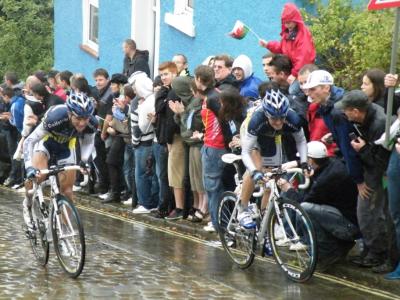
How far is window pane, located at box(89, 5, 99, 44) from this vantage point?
23.9 m

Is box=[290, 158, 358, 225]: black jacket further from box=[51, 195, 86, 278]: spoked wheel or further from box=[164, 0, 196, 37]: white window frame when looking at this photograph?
box=[164, 0, 196, 37]: white window frame

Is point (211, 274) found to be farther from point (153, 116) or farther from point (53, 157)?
point (153, 116)

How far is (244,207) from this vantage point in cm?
1177

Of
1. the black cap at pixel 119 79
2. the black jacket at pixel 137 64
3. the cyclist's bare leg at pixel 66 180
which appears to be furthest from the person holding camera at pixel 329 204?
the black jacket at pixel 137 64

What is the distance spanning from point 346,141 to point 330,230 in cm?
96

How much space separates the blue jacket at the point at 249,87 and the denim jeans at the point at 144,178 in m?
2.34

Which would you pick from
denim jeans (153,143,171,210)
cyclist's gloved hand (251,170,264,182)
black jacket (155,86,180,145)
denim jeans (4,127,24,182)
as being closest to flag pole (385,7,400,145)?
cyclist's gloved hand (251,170,264,182)

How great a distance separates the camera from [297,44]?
46.2 ft

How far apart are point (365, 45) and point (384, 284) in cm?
443

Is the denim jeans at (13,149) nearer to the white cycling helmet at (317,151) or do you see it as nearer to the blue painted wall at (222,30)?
the blue painted wall at (222,30)

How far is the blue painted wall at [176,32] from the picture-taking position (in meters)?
17.1

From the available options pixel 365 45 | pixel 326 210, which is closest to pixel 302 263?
pixel 326 210

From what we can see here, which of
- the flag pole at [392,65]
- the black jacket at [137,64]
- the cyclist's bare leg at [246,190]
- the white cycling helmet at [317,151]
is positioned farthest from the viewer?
the black jacket at [137,64]

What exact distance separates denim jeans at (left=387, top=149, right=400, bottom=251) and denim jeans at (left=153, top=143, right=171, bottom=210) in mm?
5453
